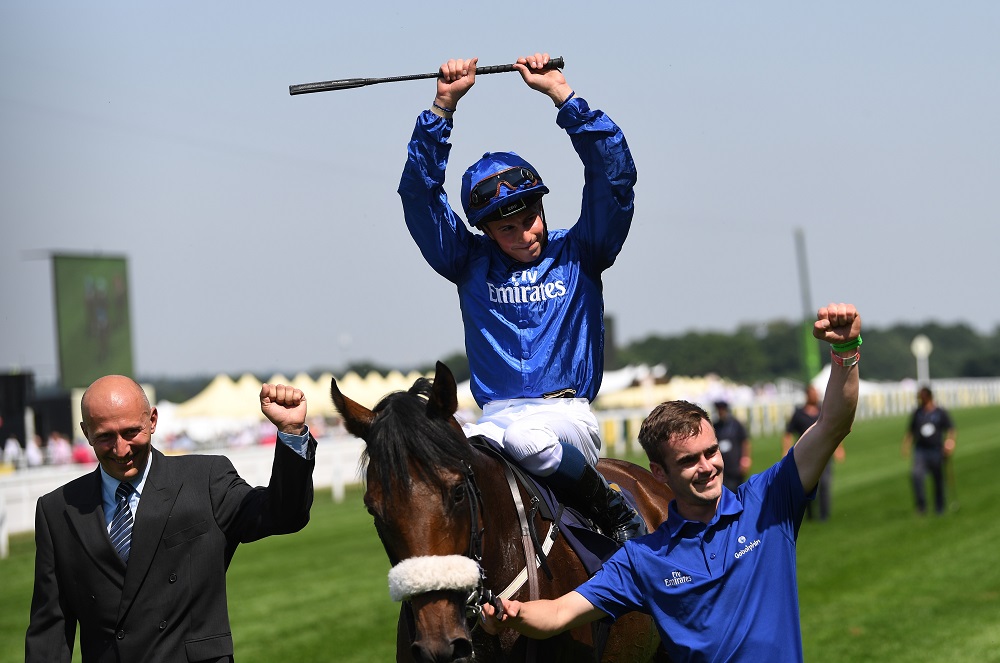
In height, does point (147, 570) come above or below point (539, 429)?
below

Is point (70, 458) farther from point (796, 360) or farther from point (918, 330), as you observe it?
point (918, 330)

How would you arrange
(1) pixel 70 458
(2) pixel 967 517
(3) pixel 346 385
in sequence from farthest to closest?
(3) pixel 346 385 → (1) pixel 70 458 → (2) pixel 967 517

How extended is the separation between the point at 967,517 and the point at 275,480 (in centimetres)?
1392

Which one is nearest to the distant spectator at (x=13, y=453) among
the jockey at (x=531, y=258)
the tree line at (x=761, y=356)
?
the jockey at (x=531, y=258)

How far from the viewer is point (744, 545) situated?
3438 mm

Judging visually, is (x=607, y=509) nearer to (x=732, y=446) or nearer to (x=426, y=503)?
(x=426, y=503)

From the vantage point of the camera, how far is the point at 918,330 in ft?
498

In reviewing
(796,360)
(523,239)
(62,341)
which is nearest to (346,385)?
(62,341)

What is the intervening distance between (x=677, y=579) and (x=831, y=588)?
8.32 m

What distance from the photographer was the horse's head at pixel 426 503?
3.20 m

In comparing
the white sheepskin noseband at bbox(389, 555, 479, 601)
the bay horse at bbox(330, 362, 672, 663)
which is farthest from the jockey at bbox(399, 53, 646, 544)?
the white sheepskin noseband at bbox(389, 555, 479, 601)

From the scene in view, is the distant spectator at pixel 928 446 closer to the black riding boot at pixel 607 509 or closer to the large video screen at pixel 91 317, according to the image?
the black riding boot at pixel 607 509

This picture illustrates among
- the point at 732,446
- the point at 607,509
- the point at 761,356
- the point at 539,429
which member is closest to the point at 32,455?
the point at 732,446

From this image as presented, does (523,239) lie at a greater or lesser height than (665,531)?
greater
